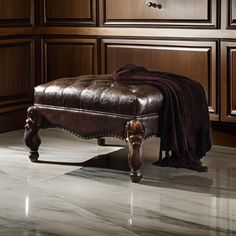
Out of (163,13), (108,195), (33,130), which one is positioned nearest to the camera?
(108,195)

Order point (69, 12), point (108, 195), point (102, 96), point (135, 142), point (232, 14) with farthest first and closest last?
point (69, 12) → point (232, 14) → point (102, 96) → point (135, 142) → point (108, 195)

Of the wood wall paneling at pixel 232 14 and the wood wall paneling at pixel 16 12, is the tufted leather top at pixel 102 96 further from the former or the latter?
the wood wall paneling at pixel 16 12

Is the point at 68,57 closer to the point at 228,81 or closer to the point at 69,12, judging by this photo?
the point at 69,12

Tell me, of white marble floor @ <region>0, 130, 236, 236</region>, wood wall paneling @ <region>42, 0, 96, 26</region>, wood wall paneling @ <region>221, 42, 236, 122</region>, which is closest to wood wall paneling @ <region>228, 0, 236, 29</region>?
wood wall paneling @ <region>221, 42, 236, 122</region>

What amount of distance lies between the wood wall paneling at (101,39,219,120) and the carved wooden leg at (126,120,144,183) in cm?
94

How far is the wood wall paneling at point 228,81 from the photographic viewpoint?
3.68m

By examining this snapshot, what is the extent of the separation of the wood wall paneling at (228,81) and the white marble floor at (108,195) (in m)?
0.20

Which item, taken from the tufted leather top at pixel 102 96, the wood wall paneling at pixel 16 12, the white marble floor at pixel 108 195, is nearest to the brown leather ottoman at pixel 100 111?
the tufted leather top at pixel 102 96

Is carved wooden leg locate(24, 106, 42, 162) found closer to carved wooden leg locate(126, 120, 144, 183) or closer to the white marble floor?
the white marble floor

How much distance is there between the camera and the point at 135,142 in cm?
295

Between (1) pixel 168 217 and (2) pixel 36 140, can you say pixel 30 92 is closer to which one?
(2) pixel 36 140

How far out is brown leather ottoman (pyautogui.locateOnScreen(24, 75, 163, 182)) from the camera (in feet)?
9.76

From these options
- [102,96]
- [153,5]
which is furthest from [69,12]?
[102,96]

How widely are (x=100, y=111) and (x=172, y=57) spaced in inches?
37.5
